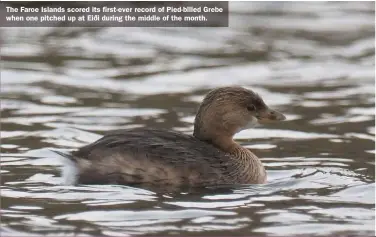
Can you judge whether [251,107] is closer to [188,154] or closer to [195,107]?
[188,154]

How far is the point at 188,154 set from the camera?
9.55m

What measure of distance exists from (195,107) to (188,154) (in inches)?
154

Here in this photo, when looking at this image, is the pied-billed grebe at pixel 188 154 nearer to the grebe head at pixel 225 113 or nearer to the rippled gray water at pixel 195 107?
the grebe head at pixel 225 113

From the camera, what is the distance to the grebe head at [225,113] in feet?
33.0

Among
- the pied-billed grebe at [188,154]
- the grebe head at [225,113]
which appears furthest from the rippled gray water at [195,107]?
the grebe head at [225,113]

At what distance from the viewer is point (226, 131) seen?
10.2 m

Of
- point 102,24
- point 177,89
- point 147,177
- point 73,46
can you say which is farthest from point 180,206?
point 102,24

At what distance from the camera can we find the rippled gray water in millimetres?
8695

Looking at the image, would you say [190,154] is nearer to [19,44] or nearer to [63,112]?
[63,112]

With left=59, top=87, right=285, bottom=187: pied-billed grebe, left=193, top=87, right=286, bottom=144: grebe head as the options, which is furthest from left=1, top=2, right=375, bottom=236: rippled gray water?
left=193, top=87, right=286, bottom=144: grebe head

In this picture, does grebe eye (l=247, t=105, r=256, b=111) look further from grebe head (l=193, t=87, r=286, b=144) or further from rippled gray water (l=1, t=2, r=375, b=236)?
rippled gray water (l=1, t=2, r=375, b=236)

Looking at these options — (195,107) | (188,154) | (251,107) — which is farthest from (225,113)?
(195,107)

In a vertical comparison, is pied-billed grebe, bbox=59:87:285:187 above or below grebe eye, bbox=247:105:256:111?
below

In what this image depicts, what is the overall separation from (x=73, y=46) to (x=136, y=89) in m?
2.32
